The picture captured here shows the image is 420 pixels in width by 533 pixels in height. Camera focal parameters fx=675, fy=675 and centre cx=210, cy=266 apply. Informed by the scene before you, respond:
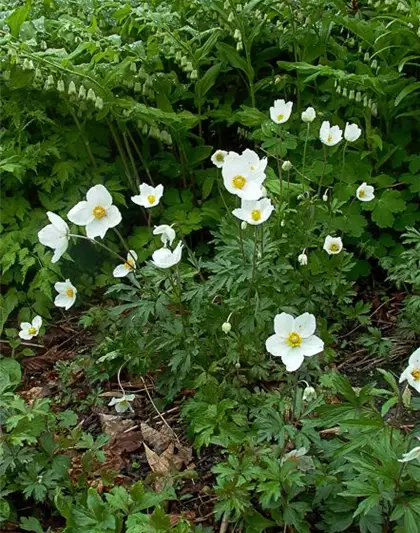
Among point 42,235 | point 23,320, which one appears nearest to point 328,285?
point 42,235

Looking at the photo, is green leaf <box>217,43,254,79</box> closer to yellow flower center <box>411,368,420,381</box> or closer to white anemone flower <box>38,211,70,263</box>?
white anemone flower <box>38,211,70,263</box>

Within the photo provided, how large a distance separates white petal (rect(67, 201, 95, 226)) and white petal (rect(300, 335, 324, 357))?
2.78 feet

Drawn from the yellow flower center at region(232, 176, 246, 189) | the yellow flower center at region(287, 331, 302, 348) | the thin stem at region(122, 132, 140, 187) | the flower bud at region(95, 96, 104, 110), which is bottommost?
the thin stem at region(122, 132, 140, 187)

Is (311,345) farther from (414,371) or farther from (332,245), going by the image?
(332,245)

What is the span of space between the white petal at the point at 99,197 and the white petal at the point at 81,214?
0.02m

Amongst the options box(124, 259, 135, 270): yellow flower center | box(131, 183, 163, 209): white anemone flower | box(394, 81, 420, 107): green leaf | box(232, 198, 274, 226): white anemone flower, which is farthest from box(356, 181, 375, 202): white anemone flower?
box(124, 259, 135, 270): yellow flower center

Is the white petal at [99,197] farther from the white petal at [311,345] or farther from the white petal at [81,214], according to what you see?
the white petal at [311,345]

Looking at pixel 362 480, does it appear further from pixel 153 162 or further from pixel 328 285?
pixel 153 162

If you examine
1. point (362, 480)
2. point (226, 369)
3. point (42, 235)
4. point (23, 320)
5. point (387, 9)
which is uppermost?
point (387, 9)

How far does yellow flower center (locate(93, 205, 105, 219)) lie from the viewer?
2294 millimetres

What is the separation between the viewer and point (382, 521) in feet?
5.96

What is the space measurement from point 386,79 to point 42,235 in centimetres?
177

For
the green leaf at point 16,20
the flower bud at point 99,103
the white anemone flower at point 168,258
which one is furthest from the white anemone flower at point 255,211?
the green leaf at point 16,20

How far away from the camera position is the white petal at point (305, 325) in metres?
1.97
